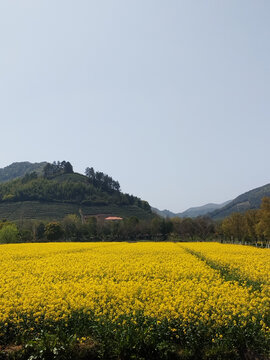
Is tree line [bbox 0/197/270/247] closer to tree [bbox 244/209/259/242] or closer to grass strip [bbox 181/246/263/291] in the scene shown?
tree [bbox 244/209/259/242]

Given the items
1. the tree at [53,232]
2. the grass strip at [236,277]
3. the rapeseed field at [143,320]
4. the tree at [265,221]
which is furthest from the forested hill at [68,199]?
the rapeseed field at [143,320]

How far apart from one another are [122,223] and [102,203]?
68967 mm

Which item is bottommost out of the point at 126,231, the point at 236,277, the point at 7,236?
the point at 236,277

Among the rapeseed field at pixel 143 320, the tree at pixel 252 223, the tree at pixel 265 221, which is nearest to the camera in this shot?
the rapeseed field at pixel 143 320

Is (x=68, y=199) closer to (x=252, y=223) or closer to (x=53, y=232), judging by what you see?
(x=53, y=232)

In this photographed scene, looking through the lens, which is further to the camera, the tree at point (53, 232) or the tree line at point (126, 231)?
the tree line at point (126, 231)

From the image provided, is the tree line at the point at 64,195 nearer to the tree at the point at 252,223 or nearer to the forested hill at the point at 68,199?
the forested hill at the point at 68,199

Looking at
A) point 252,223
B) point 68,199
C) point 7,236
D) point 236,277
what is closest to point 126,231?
point 7,236

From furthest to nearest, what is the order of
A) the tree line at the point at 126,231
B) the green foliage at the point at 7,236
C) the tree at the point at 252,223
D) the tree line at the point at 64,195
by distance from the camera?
1. the tree line at the point at 64,195
2. the tree line at the point at 126,231
3. the green foliage at the point at 7,236
4. the tree at the point at 252,223

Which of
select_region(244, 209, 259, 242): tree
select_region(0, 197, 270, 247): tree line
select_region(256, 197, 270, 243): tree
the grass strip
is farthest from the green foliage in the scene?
the grass strip

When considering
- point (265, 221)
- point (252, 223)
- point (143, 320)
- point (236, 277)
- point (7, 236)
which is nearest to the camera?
point (143, 320)

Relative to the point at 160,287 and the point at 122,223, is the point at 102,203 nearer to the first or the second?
the point at 122,223

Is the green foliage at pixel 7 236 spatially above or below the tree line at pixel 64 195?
below

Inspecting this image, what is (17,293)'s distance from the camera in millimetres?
11953
